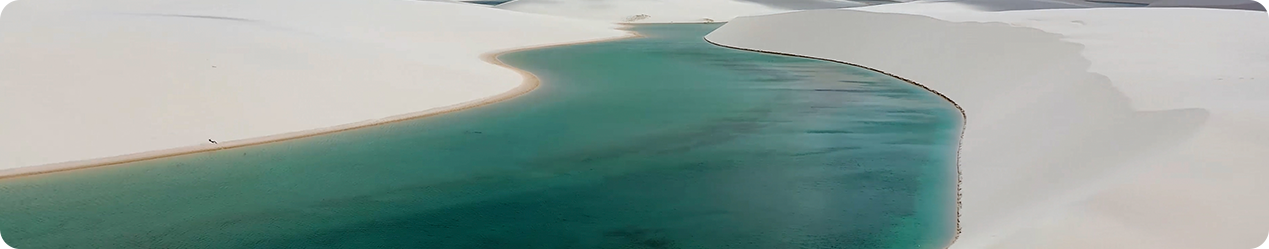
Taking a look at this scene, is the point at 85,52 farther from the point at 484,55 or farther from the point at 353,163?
the point at 484,55

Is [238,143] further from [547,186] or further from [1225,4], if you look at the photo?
[1225,4]

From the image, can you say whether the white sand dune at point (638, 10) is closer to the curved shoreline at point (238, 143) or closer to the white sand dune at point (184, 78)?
the white sand dune at point (184, 78)

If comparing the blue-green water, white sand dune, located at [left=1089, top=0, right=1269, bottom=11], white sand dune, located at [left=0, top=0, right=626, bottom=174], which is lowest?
white sand dune, located at [left=1089, top=0, right=1269, bottom=11]

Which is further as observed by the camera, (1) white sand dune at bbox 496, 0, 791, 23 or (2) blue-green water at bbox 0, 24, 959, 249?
(1) white sand dune at bbox 496, 0, 791, 23

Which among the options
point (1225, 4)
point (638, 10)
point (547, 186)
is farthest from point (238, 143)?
point (638, 10)

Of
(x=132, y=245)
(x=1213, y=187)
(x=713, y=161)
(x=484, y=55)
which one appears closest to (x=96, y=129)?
(x=132, y=245)

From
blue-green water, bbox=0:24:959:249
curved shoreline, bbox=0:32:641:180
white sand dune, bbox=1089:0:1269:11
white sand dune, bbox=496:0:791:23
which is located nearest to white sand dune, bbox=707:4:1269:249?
blue-green water, bbox=0:24:959:249

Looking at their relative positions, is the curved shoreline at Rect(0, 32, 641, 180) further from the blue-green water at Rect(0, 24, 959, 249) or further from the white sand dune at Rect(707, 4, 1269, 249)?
the white sand dune at Rect(707, 4, 1269, 249)
